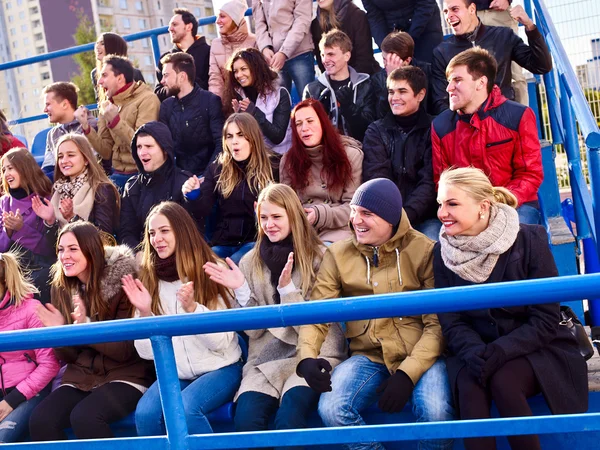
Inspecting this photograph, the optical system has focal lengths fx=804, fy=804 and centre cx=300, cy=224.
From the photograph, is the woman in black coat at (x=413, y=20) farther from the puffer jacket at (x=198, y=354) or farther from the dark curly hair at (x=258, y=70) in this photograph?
the puffer jacket at (x=198, y=354)

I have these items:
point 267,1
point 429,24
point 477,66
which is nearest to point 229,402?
point 477,66

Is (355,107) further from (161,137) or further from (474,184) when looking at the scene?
(474,184)

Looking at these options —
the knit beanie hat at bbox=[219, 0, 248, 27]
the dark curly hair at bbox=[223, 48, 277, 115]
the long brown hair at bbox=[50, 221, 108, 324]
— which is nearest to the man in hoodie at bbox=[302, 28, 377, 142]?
the dark curly hair at bbox=[223, 48, 277, 115]

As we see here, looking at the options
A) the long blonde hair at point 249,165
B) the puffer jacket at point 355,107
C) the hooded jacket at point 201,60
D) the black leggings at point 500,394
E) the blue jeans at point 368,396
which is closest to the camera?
the black leggings at point 500,394

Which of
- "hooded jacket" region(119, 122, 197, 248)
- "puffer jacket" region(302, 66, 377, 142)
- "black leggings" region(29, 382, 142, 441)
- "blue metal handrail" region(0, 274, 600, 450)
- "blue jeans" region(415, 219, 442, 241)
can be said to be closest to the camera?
"blue metal handrail" region(0, 274, 600, 450)

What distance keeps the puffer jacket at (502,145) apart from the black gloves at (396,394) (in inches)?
60.1

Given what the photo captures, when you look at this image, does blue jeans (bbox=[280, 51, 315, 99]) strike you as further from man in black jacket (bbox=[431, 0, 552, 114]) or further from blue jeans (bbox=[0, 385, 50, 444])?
blue jeans (bbox=[0, 385, 50, 444])

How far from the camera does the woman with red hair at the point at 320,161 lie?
495 centimetres

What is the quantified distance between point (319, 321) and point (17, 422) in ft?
8.04

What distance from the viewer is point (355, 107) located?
563cm

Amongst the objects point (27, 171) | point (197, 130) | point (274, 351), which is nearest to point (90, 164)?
point (27, 171)

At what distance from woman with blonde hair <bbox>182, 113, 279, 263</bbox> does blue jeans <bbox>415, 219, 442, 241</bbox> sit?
1025 mm

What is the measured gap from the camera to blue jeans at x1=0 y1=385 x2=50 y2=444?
4.02 meters

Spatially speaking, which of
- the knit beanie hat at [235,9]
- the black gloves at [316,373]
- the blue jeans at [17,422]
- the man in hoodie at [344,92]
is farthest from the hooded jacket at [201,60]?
the black gloves at [316,373]
